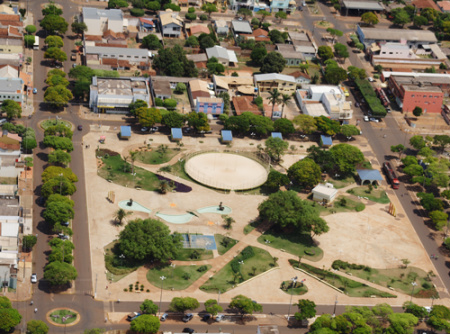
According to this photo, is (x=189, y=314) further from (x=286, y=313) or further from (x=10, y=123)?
(x=10, y=123)

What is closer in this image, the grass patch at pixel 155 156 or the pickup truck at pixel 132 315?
the pickup truck at pixel 132 315

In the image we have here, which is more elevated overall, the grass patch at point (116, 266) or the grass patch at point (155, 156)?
the grass patch at point (155, 156)

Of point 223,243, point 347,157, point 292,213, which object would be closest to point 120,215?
point 223,243

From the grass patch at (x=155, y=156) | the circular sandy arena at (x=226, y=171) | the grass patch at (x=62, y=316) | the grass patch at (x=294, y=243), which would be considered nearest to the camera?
the grass patch at (x=62, y=316)

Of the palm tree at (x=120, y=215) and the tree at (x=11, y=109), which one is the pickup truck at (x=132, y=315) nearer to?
the palm tree at (x=120, y=215)

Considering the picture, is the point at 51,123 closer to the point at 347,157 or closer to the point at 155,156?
the point at 155,156

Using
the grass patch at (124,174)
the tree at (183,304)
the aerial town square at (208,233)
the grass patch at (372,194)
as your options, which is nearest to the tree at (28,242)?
the aerial town square at (208,233)

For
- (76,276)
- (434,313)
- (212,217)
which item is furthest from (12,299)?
(434,313)
